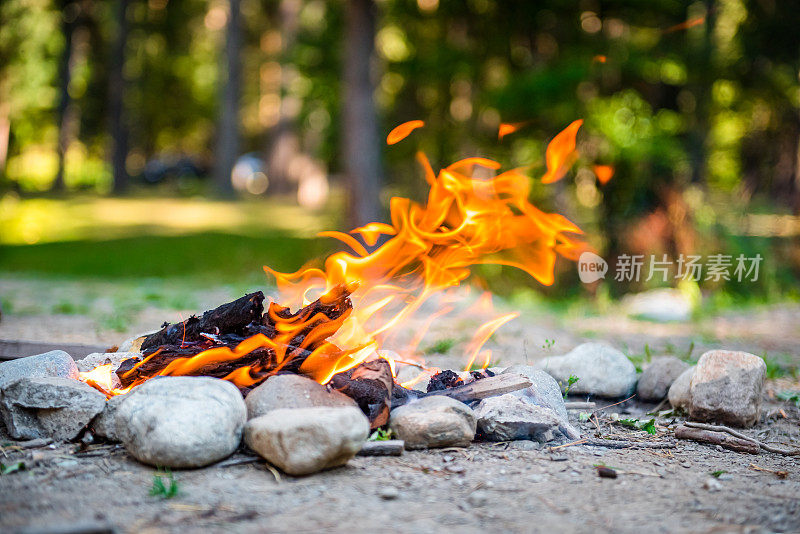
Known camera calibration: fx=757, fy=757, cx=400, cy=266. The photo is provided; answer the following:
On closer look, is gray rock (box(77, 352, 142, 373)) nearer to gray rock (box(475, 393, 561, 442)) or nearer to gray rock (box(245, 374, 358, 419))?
gray rock (box(245, 374, 358, 419))

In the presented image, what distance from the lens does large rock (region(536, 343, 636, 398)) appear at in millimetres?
5148

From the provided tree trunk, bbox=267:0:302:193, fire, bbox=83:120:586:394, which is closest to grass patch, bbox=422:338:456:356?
fire, bbox=83:120:586:394

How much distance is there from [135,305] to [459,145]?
7.98 m

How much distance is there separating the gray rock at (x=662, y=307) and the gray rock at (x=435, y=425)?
5.53 metres

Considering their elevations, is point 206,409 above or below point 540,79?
below

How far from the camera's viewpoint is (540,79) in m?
11.3

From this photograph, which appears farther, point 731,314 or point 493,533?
point 731,314

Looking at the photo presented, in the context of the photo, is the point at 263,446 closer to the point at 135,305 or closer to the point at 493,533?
the point at 493,533

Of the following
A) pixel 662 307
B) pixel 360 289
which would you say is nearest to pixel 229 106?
pixel 662 307

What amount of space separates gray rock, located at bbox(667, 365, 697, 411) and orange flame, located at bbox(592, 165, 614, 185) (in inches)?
295

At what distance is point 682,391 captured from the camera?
488 centimetres

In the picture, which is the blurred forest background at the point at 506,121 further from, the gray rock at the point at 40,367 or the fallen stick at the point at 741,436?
the gray rock at the point at 40,367

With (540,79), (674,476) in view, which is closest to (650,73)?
(540,79)

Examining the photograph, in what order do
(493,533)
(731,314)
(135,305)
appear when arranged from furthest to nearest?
(731,314) → (135,305) → (493,533)
